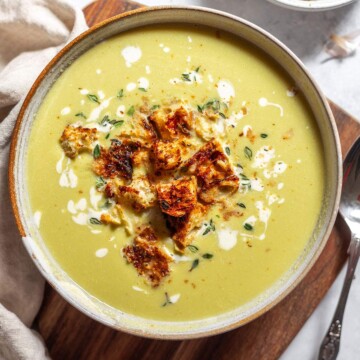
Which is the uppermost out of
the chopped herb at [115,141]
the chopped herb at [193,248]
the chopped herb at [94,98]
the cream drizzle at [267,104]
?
the cream drizzle at [267,104]

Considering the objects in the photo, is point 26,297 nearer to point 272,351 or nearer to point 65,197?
point 65,197

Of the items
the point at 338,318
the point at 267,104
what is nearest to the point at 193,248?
the point at 267,104

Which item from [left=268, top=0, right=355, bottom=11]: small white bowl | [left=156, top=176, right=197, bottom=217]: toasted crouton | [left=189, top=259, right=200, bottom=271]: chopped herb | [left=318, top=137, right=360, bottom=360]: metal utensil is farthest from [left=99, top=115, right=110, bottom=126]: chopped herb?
[left=318, top=137, right=360, bottom=360]: metal utensil

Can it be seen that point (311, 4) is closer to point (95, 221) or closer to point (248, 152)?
point (248, 152)

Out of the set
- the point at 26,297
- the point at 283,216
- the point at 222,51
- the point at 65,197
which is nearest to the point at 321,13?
the point at 222,51

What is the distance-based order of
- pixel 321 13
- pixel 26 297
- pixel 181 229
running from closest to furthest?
pixel 181 229
pixel 26 297
pixel 321 13

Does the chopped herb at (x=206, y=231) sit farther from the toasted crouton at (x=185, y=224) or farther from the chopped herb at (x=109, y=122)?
the chopped herb at (x=109, y=122)

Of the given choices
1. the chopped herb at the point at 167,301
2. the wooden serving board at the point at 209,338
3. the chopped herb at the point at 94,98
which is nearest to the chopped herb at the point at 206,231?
the chopped herb at the point at 167,301
